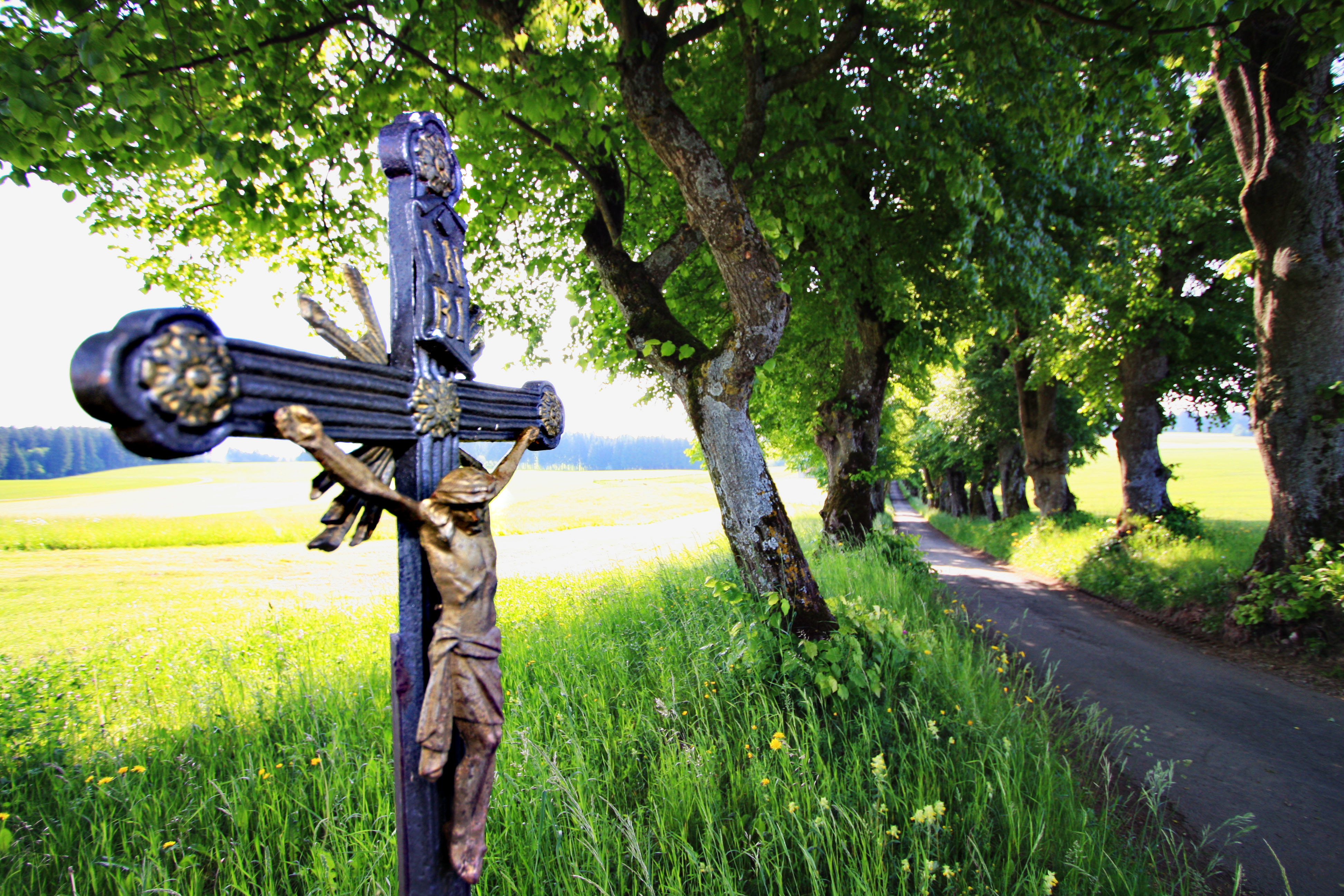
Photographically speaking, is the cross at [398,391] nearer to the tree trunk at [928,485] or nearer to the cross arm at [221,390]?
the cross arm at [221,390]

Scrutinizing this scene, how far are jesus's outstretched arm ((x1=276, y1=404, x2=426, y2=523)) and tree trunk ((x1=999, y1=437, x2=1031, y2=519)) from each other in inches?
925

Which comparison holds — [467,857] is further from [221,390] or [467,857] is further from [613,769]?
[613,769]

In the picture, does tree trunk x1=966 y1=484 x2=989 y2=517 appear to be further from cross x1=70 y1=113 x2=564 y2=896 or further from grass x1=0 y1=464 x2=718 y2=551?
cross x1=70 y1=113 x2=564 y2=896

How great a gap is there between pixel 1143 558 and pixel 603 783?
11.6 m

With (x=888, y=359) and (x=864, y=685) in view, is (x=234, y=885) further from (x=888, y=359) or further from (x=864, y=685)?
(x=888, y=359)

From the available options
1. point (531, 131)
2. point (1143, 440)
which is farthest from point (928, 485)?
point (531, 131)

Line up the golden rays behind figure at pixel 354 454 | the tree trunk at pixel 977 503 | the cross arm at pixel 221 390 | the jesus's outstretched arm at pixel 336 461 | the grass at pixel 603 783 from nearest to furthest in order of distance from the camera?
the cross arm at pixel 221 390 < the jesus's outstretched arm at pixel 336 461 < the golden rays behind figure at pixel 354 454 < the grass at pixel 603 783 < the tree trunk at pixel 977 503

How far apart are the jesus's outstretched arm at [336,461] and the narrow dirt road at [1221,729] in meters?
4.72

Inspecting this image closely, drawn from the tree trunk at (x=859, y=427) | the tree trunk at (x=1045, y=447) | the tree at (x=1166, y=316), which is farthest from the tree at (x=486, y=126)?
the tree trunk at (x=1045, y=447)

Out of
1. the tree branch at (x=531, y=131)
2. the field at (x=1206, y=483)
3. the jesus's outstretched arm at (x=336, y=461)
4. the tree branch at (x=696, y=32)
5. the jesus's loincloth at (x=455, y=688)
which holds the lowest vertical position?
the field at (x=1206, y=483)

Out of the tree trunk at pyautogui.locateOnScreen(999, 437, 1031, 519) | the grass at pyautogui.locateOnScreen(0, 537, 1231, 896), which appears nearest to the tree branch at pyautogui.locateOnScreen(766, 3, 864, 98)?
the grass at pyautogui.locateOnScreen(0, 537, 1231, 896)

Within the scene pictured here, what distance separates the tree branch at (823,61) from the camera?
16.7ft

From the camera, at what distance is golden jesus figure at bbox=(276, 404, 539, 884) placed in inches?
51.8

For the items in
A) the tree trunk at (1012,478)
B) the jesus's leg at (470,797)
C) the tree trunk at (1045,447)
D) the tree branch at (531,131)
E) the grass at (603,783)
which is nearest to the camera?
the jesus's leg at (470,797)
